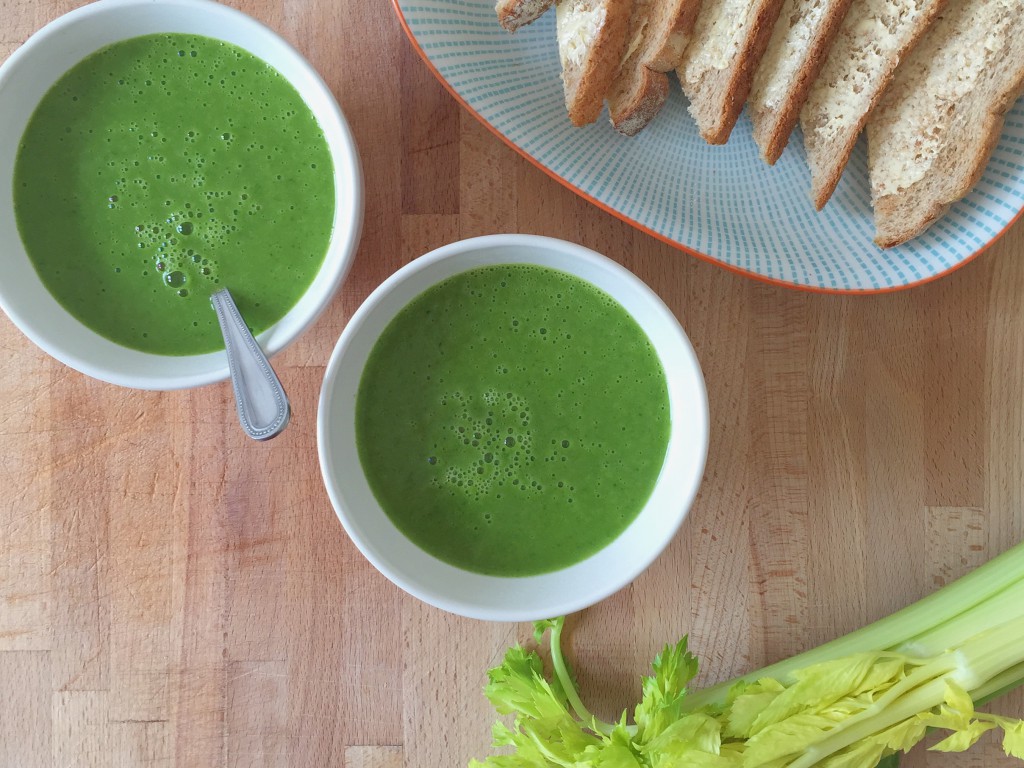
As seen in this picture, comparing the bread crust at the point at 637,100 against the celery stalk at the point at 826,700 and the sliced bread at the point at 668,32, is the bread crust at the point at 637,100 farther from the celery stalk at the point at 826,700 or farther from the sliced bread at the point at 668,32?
the celery stalk at the point at 826,700

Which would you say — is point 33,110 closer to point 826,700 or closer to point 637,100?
point 637,100

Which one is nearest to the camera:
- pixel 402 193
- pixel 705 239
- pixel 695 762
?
pixel 695 762

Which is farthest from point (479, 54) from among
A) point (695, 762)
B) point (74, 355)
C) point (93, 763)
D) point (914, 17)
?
point (93, 763)

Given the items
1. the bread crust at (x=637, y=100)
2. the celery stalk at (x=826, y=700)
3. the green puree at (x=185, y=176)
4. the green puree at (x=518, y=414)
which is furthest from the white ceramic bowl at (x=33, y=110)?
the celery stalk at (x=826, y=700)

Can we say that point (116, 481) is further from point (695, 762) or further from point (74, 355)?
point (695, 762)

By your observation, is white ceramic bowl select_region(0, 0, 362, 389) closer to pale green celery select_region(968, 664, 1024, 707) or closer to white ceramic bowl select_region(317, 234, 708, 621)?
white ceramic bowl select_region(317, 234, 708, 621)

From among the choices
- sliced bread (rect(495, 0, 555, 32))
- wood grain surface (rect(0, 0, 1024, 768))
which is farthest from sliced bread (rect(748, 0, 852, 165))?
sliced bread (rect(495, 0, 555, 32))
